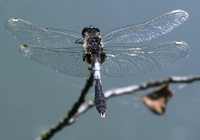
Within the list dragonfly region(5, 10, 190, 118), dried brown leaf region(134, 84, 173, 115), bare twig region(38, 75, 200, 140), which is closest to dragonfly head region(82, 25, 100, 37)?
dragonfly region(5, 10, 190, 118)

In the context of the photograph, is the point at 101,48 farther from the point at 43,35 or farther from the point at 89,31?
the point at 43,35

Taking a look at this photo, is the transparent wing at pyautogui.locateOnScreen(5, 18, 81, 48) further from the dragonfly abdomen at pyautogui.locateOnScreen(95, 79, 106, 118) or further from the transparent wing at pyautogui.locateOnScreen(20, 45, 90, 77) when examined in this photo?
the dragonfly abdomen at pyautogui.locateOnScreen(95, 79, 106, 118)

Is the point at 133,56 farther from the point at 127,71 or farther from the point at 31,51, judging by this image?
the point at 31,51

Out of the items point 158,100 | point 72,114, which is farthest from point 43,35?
point 158,100

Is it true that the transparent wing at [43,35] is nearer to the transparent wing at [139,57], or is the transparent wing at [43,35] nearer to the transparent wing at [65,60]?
the transparent wing at [65,60]

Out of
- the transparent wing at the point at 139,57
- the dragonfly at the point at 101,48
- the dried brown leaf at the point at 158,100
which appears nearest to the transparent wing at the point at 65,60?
the dragonfly at the point at 101,48

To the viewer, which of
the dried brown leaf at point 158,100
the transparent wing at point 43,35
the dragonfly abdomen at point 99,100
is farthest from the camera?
the dried brown leaf at point 158,100

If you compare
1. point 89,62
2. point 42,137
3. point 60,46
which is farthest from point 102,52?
point 42,137

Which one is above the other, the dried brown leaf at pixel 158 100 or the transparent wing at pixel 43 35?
the transparent wing at pixel 43 35

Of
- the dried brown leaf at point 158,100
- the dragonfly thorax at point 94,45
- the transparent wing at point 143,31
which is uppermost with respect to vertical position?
the transparent wing at point 143,31
